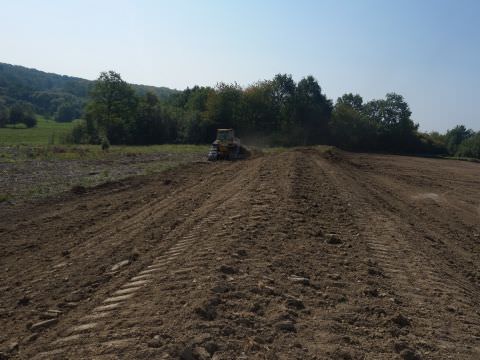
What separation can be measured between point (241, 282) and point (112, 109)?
6258 cm

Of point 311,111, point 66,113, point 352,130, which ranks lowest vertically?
point 66,113

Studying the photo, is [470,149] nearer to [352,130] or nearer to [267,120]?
[352,130]

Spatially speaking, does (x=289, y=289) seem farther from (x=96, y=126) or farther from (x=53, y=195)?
(x=96, y=126)

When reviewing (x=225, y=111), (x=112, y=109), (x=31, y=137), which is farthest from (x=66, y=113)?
(x=225, y=111)

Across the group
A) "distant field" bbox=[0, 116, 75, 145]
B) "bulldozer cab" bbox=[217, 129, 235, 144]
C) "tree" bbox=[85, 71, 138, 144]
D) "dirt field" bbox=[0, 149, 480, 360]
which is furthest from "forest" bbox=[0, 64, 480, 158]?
"dirt field" bbox=[0, 149, 480, 360]

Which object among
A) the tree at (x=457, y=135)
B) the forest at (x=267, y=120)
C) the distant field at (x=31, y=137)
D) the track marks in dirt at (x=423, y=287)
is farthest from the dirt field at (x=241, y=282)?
the tree at (x=457, y=135)

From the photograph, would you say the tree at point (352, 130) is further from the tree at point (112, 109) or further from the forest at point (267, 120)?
the tree at point (112, 109)

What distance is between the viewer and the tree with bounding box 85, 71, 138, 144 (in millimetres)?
63312

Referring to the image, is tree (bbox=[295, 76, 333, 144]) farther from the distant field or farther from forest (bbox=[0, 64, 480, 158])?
the distant field

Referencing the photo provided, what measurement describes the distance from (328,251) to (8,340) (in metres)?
4.64

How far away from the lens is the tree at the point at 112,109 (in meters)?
63.3

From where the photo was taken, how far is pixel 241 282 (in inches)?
227

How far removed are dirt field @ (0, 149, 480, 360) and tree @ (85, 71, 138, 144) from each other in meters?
52.0

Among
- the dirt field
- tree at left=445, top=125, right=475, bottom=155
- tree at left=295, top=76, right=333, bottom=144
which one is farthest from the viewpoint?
tree at left=445, top=125, right=475, bottom=155
